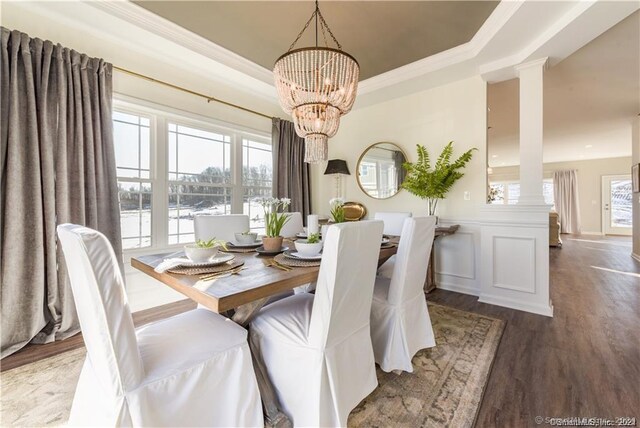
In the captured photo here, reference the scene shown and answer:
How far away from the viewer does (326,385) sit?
3.84 feet

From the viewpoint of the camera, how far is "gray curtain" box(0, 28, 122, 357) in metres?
1.89

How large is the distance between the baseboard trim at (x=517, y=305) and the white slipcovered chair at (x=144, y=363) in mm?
A: 2608

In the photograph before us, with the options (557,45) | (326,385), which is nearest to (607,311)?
(557,45)

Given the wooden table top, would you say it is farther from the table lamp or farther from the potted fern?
the table lamp

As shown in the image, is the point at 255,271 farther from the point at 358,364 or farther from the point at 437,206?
the point at 437,206

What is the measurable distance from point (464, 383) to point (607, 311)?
212 cm

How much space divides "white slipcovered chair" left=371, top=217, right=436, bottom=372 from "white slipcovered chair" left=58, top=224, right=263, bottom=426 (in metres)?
0.82

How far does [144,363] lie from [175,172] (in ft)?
7.82

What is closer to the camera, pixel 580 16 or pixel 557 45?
pixel 580 16

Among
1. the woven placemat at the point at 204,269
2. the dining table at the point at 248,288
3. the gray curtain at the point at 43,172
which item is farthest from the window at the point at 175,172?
the woven placemat at the point at 204,269

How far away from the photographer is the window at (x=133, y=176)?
8.54 ft

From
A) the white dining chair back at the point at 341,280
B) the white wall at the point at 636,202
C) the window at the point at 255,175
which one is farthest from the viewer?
the white wall at the point at 636,202

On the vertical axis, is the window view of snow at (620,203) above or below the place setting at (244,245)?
above

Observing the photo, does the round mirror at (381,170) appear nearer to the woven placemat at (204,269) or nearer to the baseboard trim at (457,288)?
the baseboard trim at (457,288)
